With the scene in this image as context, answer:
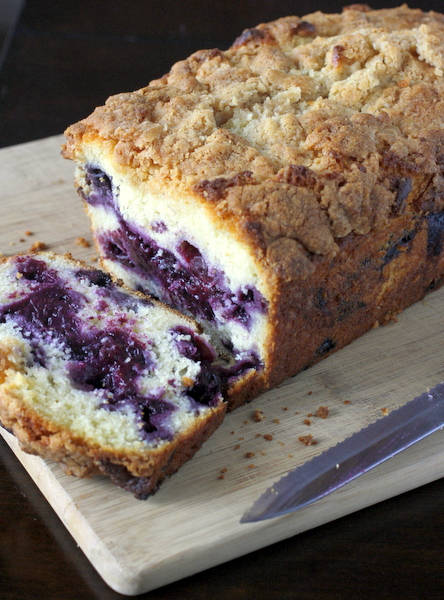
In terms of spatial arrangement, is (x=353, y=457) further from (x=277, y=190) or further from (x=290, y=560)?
(x=277, y=190)

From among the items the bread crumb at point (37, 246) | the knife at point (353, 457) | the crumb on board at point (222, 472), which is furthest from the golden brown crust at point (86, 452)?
the bread crumb at point (37, 246)

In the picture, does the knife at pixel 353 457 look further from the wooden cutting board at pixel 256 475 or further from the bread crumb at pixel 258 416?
the bread crumb at pixel 258 416

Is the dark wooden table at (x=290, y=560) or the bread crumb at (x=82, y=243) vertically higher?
the dark wooden table at (x=290, y=560)

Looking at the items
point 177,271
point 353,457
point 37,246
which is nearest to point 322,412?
point 353,457

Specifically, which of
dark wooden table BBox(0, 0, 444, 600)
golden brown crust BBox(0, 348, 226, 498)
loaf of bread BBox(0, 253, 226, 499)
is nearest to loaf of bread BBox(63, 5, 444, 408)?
loaf of bread BBox(0, 253, 226, 499)

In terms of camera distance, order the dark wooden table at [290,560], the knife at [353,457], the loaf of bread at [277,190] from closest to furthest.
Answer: the dark wooden table at [290,560], the knife at [353,457], the loaf of bread at [277,190]

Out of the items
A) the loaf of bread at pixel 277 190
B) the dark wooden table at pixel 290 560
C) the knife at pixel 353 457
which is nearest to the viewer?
the dark wooden table at pixel 290 560

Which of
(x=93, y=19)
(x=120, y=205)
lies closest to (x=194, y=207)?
(x=120, y=205)
